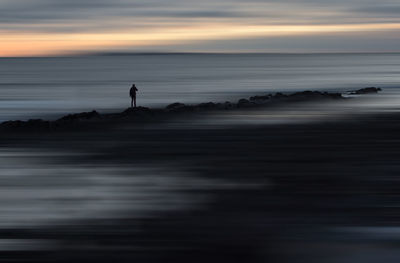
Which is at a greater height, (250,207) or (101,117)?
(101,117)

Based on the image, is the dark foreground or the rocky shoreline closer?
the dark foreground

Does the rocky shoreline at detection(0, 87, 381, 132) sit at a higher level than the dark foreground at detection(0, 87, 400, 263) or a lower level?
higher

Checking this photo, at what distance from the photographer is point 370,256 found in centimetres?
827

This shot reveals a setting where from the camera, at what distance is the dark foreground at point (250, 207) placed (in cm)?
860

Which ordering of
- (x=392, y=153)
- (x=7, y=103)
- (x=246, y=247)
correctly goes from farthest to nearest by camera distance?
(x=7, y=103), (x=392, y=153), (x=246, y=247)

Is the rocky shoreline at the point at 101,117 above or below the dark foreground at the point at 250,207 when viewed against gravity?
above

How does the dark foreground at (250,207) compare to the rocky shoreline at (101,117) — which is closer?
the dark foreground at (250,207)

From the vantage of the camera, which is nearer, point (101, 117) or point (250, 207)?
point (250, 207)

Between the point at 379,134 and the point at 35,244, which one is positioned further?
the point at 379,134

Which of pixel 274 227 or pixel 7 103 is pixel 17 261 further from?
pixel 7 103

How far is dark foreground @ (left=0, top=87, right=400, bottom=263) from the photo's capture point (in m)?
8.60

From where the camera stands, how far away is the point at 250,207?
36.7 feet

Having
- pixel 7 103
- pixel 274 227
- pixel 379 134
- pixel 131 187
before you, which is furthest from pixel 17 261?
pixel 7 103

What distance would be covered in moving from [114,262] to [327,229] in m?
3.01
